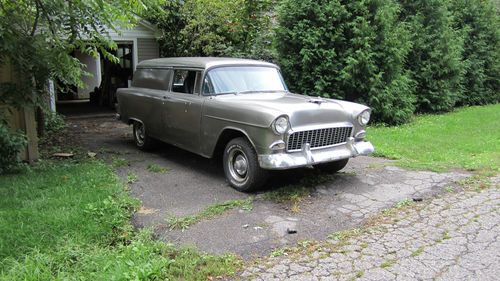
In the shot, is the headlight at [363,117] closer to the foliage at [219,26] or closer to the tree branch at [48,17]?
the tree branch at [48,17]

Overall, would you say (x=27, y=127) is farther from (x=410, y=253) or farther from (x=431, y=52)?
(x=431, y=52)

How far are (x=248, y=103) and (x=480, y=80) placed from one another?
45.9 ft

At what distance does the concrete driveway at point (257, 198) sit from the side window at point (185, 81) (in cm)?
123

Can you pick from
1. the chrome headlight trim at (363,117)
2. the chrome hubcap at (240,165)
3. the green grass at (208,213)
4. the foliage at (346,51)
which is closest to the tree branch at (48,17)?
the chrome hubcap at (240,165)

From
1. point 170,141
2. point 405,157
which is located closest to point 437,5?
point 405,157

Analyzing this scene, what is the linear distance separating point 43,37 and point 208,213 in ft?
12.4

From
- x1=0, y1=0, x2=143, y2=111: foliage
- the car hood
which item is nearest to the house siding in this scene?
x1=0, y1=0, x2=143, y2=111: foliage

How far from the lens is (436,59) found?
45.9 feet

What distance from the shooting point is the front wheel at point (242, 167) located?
557 cm

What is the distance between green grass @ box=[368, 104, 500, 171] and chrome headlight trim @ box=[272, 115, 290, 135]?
281 cm

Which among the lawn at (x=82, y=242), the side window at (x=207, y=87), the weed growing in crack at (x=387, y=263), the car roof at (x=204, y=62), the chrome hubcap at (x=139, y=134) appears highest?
the car roof at (x=204, y=62)

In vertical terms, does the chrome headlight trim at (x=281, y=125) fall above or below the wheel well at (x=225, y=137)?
above

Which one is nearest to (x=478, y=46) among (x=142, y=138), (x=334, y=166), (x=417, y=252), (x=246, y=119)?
(x=334, y=166)

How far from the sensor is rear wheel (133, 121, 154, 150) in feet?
26.7
